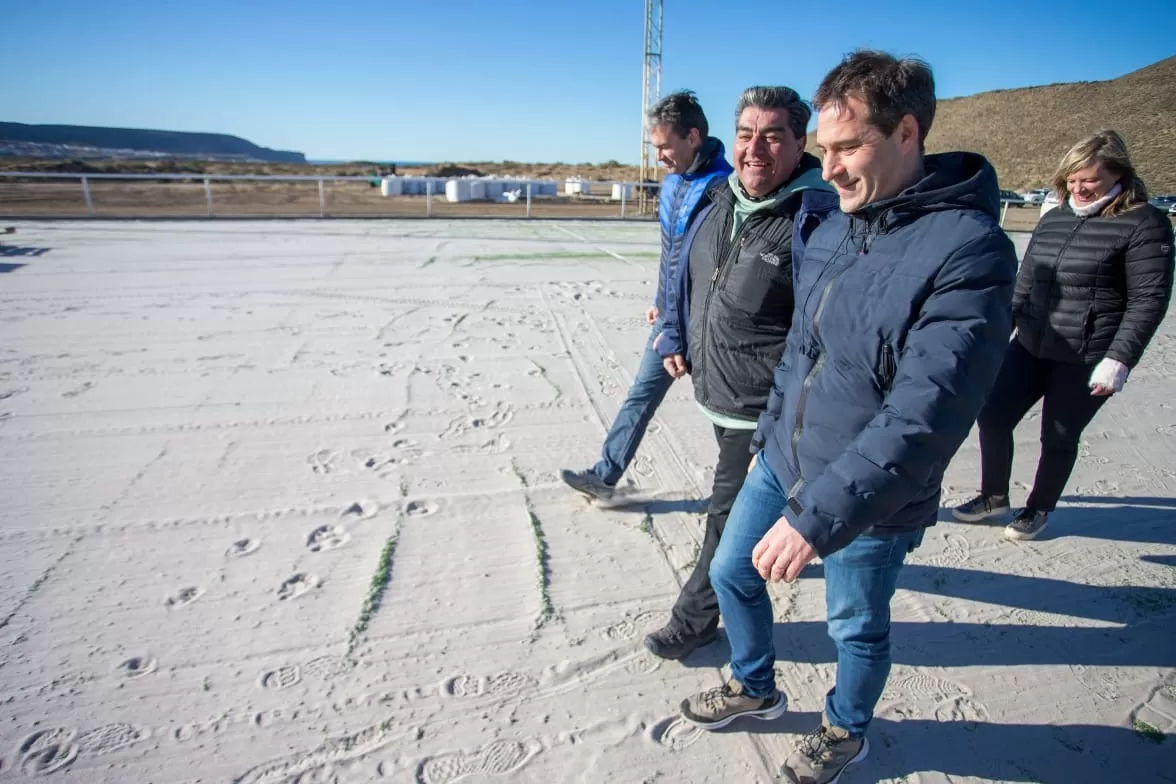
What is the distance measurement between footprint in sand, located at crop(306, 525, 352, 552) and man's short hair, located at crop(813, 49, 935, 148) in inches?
99.4

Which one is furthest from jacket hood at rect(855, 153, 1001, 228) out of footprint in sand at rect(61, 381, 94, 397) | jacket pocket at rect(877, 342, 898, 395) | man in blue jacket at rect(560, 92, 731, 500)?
footprint in sand at rect(61, 381, 94, 397)

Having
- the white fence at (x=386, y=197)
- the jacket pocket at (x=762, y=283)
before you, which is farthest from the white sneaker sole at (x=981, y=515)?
the white fence at (x=386, y=197)

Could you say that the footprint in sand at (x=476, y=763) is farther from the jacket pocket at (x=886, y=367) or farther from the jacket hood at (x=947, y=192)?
the jacket hood at (x=947, y=192)

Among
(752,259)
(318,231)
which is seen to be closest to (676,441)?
(752,259)

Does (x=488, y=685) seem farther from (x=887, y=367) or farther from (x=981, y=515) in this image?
(x=981, y=515)

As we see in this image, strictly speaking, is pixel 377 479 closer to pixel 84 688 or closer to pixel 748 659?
pixel 84 688

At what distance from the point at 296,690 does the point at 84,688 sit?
0.67 m

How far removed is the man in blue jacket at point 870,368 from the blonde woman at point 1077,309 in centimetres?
173

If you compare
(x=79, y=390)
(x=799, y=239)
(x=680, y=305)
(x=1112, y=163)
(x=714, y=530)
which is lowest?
(x=79, y=390)

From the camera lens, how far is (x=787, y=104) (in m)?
2.08

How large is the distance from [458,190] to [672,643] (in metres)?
26.7

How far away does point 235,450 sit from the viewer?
12.1 ft

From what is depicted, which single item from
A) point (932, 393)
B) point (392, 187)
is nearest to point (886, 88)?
point (932, 393)

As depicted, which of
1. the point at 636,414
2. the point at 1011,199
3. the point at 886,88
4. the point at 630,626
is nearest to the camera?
the point at 886,88
